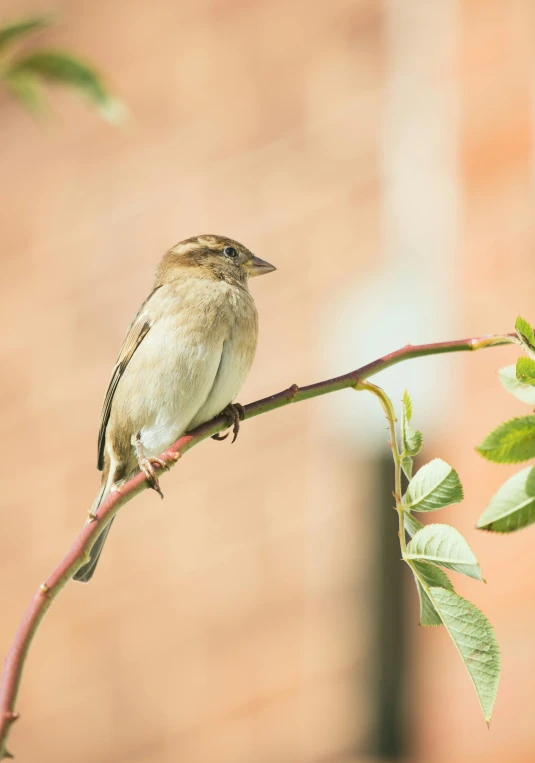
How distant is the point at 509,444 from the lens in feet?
3.01

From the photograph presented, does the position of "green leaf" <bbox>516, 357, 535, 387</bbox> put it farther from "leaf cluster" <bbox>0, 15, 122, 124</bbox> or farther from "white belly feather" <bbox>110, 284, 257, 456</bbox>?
"white belly feather" <bbox>110, 284, 257, 456</bbox>

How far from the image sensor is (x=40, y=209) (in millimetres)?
7973

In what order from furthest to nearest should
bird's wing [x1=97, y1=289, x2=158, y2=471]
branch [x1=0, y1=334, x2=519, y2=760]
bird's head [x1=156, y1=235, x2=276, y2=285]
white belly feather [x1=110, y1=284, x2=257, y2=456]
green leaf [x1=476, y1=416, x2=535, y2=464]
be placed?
bird's head [x1=156, y1=235, x2=276, y2=285]
bird's wing [x1=97, y1=289, x2=158, y2=471]
white belly feather [x1=110, y1=284, x2=257, y2=456]
green leaf [x1=476, y1=416, x2=535, y2=464]
branch [x1=0, y1=334, x2=519, y2=760]

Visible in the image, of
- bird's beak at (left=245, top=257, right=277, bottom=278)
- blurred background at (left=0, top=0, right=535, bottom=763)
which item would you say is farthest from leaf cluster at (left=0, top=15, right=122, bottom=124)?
blurred background at (left=0, top=0, right=535, bottom=763)

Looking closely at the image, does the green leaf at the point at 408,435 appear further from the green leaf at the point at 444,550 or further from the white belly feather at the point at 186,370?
the white belly feather at the point at 186,370

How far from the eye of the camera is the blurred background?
5.66 m

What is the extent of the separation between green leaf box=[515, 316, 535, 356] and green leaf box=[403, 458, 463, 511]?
0.13 meters

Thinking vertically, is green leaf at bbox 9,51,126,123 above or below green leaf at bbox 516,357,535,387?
above

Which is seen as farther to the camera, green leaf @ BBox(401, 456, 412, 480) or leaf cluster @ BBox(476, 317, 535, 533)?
green leaf @ BBox(401, 456, 412, 480)

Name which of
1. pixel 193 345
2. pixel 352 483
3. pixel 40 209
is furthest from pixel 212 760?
pixel 193 345

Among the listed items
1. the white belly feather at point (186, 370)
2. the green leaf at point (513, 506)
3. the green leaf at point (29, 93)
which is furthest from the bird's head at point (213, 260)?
the green leaf at point (513, 506)

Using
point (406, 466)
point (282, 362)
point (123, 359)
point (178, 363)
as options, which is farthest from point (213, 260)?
point (282, 362)

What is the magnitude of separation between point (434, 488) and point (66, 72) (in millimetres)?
702

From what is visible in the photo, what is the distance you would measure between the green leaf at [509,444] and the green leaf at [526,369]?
5 cm
